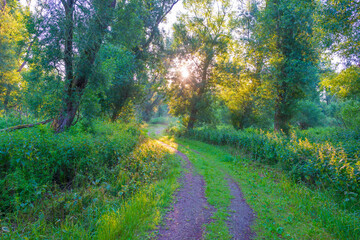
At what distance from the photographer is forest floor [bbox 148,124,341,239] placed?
437 cm

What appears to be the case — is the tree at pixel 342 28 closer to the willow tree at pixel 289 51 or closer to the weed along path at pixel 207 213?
the willow tree at pixel 289 51

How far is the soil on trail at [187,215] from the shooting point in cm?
412

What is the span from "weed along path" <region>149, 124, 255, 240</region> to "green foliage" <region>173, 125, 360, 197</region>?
2.93 m

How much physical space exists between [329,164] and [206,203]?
14.9 ft

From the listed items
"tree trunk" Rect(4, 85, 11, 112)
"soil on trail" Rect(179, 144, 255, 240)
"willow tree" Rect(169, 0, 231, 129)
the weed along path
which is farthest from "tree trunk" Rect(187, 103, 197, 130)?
"tree trunk" Rect(4, 85, 11, 112)

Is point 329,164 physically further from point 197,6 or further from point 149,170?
point 197,6

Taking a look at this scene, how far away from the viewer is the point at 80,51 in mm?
10109

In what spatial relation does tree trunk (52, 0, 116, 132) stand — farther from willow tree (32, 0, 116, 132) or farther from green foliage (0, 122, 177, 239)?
green foliage (0, 122, 177, 239)

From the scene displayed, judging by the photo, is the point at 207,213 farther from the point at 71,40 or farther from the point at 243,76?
the point at 243,76

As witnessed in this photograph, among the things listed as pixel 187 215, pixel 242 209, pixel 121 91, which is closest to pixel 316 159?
pixel 242 209

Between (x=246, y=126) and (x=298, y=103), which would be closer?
(x=298, y=103)

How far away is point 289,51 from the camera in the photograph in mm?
17703

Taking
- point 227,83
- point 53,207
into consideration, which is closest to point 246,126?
point 227,83

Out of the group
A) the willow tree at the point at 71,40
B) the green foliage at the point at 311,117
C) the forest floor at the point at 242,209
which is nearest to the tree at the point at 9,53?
the willow tree at the point at 71,40
